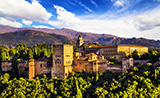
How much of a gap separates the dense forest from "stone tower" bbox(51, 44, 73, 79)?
52.2 inches

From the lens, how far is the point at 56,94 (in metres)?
30.8

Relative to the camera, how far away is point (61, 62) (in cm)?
3438

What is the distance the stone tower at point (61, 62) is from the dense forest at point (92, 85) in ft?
4.35

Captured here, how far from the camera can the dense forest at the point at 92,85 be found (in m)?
25.9

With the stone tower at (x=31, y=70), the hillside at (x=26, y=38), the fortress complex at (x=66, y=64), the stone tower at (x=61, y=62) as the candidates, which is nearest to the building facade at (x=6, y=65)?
the fortress complex at (x=66, y=64)

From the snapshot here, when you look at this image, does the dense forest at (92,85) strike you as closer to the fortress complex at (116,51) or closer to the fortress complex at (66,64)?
the fortress complex at (66,64)

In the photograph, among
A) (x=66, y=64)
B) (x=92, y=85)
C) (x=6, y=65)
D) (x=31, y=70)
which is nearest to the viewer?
(x=92, y=85)

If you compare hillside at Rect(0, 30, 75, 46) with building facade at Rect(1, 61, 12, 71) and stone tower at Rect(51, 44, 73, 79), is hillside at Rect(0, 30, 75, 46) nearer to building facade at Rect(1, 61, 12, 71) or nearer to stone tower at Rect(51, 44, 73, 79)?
building facade at Rect(1, 61, 12, 71)

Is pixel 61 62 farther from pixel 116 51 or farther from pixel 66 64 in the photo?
pixel 116 51

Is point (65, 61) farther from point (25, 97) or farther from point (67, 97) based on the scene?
point (25, 97)

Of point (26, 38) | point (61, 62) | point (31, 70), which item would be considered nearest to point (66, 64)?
point (61, 62)

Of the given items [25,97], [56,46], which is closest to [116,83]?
[56,46]

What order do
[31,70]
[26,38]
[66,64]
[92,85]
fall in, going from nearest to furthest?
[92,85]
[66,64]
[31,70]
[26,38]

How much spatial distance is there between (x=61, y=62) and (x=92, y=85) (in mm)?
8675
